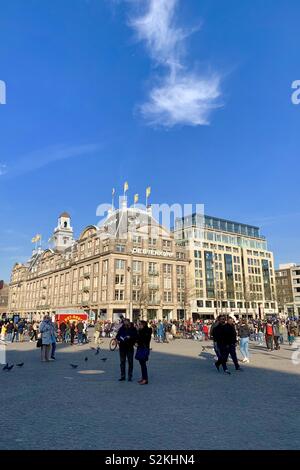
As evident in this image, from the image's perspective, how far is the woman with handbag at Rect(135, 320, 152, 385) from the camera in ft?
34.0

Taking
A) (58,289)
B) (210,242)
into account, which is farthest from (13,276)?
(210,242)

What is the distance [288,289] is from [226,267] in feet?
94.9

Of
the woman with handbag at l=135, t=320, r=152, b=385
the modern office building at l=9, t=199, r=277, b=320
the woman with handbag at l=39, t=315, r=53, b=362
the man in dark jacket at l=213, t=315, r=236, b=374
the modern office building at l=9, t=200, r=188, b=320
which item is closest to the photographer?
the woman with handbag at l=135, t=320, r=152, b=385

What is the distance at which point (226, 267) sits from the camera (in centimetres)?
9350

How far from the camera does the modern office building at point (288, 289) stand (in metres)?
107

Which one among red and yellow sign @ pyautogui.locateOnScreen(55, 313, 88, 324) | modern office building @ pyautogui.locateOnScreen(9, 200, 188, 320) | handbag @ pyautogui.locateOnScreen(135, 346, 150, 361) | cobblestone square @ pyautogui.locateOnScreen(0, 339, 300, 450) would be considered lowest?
cobblestone square @ pyautogui.locateOnScreen(0, 339, 300, 450)

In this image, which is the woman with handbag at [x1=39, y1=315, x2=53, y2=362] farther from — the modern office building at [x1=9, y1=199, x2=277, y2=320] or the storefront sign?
the storefront sign

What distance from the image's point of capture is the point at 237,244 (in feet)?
324

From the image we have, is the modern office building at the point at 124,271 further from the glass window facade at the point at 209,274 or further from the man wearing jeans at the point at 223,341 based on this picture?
the man wearing jeans at the point at 223,341

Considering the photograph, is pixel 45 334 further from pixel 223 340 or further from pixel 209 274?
pixel 209 274

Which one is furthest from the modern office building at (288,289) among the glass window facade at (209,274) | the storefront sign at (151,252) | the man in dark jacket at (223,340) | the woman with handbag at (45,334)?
the man in dark jacket at (223,340)

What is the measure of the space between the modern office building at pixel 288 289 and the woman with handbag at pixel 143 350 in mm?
99679

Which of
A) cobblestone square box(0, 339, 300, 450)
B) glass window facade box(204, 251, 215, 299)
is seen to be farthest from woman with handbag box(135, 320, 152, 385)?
Answer: glass window facade box(204, 251, 215, 299)

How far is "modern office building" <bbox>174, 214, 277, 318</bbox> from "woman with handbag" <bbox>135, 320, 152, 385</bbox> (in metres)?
68.8
